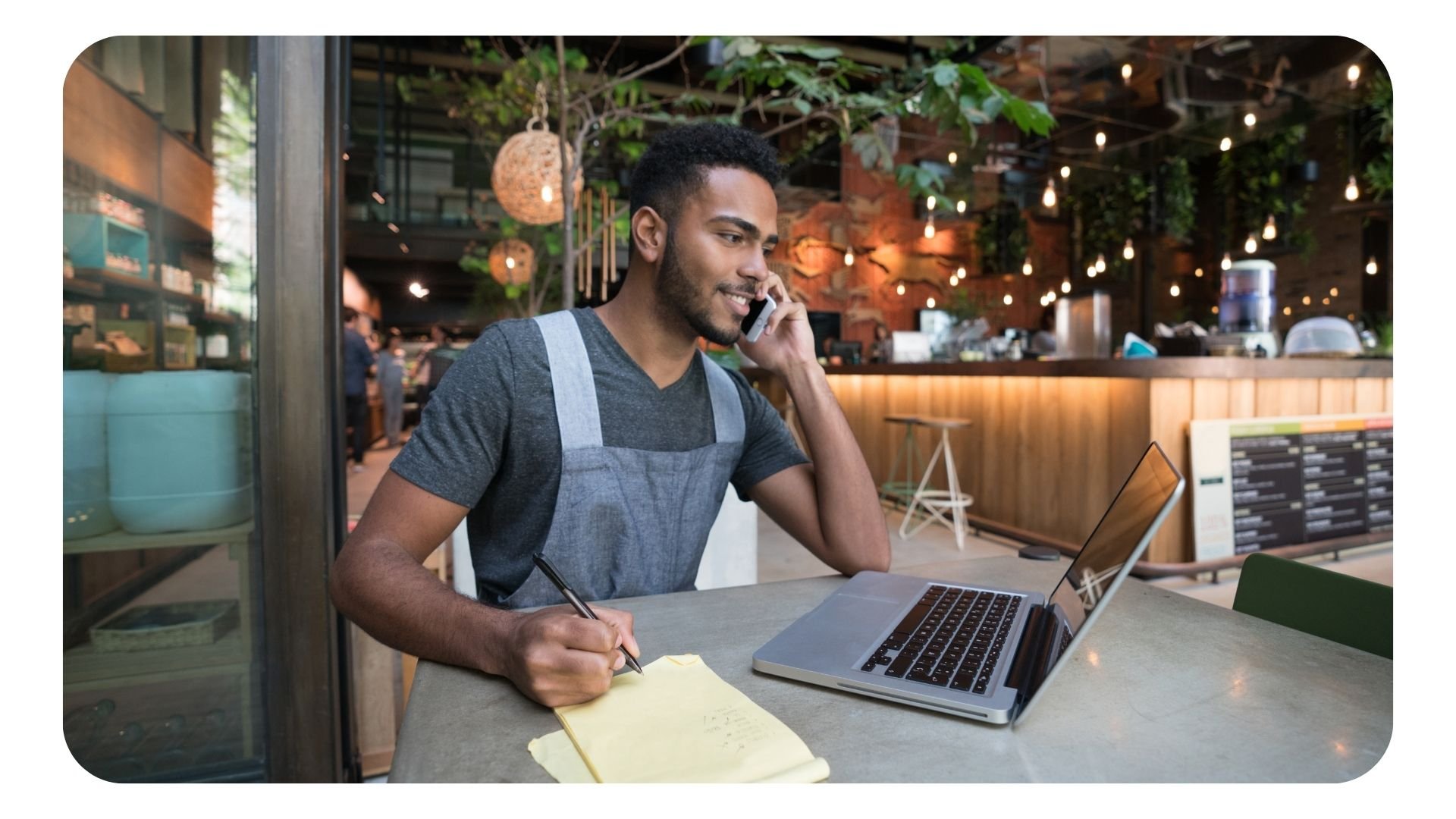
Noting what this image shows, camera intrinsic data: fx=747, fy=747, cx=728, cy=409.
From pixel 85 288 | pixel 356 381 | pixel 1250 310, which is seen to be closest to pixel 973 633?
pixel 85 288

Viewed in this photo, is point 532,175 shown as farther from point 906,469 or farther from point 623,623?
point 906,469

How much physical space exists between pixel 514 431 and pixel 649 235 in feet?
1.44

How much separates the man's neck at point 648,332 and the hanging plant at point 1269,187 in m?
9.41

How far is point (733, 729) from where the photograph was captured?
0.67 m

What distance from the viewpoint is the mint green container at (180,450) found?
1.39 m

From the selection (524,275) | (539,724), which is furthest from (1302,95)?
(539,724)

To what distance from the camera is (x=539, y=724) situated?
0.68 meters

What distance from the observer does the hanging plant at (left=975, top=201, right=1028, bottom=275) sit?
10.7m

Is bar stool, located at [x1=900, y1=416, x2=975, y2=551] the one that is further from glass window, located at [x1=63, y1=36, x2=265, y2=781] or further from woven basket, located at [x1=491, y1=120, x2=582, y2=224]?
glass window, located at [x1=63, y1=36, x2=265, y2=781]

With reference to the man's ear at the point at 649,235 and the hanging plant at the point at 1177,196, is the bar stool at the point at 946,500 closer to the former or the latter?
the man's ear at the point at 649,235

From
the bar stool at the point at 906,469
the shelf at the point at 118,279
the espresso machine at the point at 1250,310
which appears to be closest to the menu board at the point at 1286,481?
the espresso machine at the point at 1250,310

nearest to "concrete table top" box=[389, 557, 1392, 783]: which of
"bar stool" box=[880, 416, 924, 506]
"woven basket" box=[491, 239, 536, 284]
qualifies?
"bar stool" box=[880, 416, 924, 506]

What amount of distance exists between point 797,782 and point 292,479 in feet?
4.46
